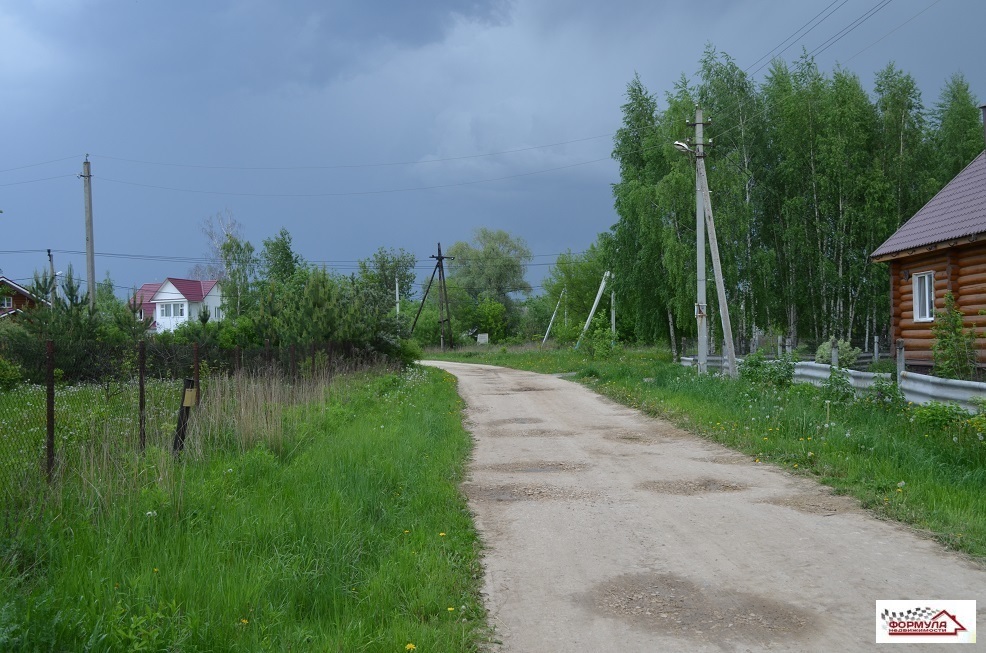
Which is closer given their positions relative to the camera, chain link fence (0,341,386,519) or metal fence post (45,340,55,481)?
chain link fence (0,341,386,519)

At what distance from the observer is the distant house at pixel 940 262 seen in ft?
55.4

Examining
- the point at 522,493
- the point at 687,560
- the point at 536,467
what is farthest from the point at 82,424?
the point at 687,560

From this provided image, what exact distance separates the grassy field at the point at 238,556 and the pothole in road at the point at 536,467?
4.45ft

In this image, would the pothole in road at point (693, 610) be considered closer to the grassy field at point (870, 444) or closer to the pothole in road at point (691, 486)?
the grassy field at point (870, 444)

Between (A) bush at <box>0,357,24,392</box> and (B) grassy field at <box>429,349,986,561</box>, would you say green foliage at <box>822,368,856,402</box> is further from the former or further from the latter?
(A) bush at <box>0,357,24,392</box>

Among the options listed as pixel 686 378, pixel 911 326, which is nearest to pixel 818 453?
pixel 686 378

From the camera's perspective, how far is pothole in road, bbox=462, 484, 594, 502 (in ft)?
27.2

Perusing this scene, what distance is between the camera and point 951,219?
1773 cm

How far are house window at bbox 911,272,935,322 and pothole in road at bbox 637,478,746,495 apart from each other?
43.7ft

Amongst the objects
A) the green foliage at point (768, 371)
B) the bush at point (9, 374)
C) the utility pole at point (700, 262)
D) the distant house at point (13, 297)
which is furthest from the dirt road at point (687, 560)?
the distant house at point (13, 297)

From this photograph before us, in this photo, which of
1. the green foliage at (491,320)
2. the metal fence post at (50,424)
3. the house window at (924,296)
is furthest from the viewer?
the green foliage at (491,320)

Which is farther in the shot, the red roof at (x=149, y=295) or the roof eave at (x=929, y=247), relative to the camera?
the red roof at (x=149, y=295)

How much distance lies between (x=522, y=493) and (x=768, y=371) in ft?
36.3

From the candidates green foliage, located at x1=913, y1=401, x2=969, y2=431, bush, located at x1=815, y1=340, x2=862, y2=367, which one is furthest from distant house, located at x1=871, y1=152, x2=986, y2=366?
green foliage, located at x1=913, y1=401, x2=969, y2=431
